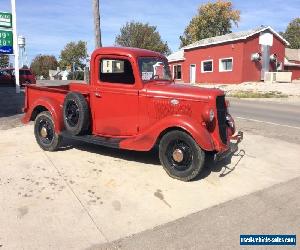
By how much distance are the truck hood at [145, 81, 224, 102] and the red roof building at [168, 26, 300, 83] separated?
25.2m

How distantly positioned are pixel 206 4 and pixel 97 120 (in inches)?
2402

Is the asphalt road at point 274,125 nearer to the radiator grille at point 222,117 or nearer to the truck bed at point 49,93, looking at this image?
the radiator grille at point 222,117

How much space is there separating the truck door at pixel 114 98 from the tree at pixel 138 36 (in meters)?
59.9

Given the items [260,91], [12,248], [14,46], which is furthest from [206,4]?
[12,248]

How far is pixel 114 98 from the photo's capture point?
7.16 meters

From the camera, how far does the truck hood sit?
635 cm

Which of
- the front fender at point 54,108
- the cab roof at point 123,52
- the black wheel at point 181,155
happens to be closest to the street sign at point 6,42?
the front fender at point 54,108

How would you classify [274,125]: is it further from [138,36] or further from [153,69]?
[138,36]

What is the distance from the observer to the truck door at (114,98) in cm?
701

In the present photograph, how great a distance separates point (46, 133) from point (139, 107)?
225 centimetres

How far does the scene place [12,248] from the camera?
164 inches

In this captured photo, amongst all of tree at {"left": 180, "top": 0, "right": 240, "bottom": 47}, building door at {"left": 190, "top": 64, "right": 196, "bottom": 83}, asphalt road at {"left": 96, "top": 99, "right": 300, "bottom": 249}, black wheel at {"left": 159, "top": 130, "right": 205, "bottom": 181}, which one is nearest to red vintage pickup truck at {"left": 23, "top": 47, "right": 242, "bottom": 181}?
black wheel at {"left": 159, "top": 130, "right": 205, "bottom": 181}

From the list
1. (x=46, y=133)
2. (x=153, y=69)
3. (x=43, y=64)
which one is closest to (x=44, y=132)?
(x=46, y=133)

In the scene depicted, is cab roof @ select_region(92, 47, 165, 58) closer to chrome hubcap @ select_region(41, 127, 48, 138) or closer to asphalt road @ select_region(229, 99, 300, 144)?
chrome hubcap @ select_region(41, 127, 48, 138)
